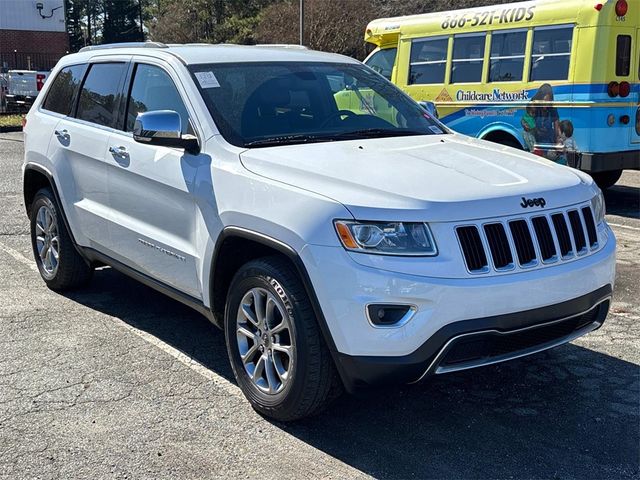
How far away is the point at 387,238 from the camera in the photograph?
3.31 meters

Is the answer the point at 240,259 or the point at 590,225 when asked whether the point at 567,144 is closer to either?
the point at 590,225

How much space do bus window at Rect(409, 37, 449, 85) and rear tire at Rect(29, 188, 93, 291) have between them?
7066 mm

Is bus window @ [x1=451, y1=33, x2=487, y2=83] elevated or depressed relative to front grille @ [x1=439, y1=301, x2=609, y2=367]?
elevated

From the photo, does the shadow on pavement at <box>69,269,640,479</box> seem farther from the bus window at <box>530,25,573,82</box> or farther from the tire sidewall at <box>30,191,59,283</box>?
the bus window at <box>530,25,573,82</box>

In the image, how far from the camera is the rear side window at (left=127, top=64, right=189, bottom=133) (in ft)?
14.8

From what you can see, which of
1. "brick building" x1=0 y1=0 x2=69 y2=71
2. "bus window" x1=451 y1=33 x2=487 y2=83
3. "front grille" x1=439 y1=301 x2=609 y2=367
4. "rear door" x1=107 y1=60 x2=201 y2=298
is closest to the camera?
"front grille" x1=439 y1=301 x2=609 y2=367

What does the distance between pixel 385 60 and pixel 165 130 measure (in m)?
8.95

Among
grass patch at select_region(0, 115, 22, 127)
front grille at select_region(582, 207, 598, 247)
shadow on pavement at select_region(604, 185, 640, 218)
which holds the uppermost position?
front grille at select_region(582, 207, 598, 247)

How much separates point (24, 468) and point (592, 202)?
306cm

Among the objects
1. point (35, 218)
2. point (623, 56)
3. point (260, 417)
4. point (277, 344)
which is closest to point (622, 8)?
point (623, 56)

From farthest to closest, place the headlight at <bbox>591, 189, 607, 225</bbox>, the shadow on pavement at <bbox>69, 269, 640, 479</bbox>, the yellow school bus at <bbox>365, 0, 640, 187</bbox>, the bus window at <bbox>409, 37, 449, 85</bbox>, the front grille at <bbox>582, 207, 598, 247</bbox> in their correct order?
the bus window at <bbox>409, 37, 449, 85</bbox> → the yellow school bus at <bbox>365, 0, 640, 187</bbox> → the headlight at <bbox>591, 189, 607, 225</bbox> → the front grille at <bbox>582, 207, 598, 247</bbox> → the shadow on pavement at <bbox>69, 269, 640, 479</bbox>

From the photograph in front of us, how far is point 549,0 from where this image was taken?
388 inches

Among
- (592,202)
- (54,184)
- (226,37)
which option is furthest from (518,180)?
(226,37)

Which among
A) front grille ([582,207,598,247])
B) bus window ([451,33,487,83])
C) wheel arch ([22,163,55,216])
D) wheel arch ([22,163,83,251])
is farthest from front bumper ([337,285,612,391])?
bus window ([451,33,487,83])
